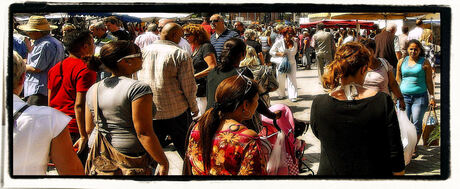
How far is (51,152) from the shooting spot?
10.9 ft

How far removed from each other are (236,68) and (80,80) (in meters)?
1.35

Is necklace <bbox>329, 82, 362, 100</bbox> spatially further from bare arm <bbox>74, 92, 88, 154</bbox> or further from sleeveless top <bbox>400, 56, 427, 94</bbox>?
sleeveless top <bbox>400, 56, 427, 94</bbox>

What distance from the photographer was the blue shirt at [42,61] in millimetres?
5168

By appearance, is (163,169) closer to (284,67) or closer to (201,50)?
(201,50)

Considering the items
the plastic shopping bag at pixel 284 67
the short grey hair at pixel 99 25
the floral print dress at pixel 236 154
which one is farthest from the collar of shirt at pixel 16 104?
the plastic shopping bag at pixel 284 67

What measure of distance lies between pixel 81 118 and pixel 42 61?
1.31 m

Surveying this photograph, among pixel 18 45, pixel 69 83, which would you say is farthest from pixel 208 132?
pixel 18 45

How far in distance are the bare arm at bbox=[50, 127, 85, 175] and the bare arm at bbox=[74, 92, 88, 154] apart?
0.75 m

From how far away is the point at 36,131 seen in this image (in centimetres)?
326

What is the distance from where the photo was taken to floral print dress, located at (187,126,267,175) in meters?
3.01

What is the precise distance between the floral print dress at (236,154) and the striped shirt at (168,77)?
1734 millimetres

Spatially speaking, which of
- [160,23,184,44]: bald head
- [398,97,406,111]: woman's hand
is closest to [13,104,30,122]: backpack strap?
Answer: [160,23,184,44]: bald head

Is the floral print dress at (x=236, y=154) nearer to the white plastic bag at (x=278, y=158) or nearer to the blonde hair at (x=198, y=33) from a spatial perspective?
the white plastic bag at (x=278, y=158)

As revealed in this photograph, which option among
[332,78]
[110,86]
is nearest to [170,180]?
[110,86]
